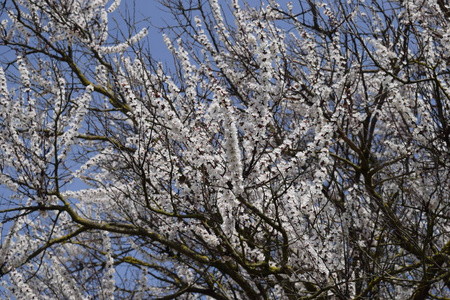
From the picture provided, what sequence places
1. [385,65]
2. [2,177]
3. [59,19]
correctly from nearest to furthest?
[2,177], [385,65], [59,19]

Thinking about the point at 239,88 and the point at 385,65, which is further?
the point at 239,88

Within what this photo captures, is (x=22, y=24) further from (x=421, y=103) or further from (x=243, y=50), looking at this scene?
(x=421, y=103)

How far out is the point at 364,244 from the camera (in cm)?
723

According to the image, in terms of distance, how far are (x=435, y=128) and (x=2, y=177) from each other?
576 cm

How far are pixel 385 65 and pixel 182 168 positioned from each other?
3.63m

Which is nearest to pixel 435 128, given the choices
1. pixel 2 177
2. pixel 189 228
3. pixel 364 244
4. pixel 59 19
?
pixel 364 244

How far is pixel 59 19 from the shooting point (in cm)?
952

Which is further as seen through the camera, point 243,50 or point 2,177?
point 243,50

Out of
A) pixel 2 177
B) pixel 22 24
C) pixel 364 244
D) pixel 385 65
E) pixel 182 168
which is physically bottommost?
pixel 364 244

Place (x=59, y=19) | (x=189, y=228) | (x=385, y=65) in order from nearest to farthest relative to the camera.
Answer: (x=189, y=228), (x=385, y=65), (x=59, y=19)

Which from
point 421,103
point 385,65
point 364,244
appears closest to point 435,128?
point 421,103

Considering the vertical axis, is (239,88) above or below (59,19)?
below

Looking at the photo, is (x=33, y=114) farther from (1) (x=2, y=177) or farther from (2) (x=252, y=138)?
(2) (x=252, y=138)

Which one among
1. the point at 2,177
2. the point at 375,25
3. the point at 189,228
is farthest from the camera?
the point at 375,25
